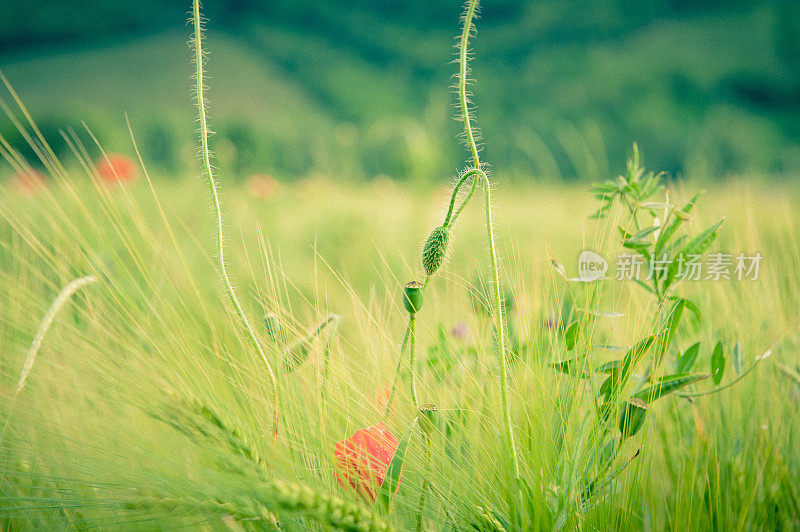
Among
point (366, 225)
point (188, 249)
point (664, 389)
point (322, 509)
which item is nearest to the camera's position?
point (322, 509)

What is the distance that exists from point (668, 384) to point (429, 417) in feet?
0.48

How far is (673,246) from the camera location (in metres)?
0.36

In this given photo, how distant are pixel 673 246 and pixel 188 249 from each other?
37.8 inches

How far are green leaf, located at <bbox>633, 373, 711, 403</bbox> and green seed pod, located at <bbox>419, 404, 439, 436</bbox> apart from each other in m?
0.12

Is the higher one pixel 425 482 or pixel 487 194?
pixel 487 194

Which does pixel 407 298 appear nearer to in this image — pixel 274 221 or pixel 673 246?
pixel 673 246

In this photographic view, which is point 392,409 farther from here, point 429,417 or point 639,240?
point 639,240

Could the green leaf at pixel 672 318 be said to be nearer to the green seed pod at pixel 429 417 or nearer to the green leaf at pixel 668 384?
the green leaf at pixel 668 384

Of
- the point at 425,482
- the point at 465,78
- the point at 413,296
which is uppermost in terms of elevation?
the point at 465,78

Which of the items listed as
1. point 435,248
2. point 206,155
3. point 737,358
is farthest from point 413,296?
point 737,358

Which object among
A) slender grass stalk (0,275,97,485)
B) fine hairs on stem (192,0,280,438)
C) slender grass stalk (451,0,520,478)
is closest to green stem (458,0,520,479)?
slender grass stalk (451,0,520,478)

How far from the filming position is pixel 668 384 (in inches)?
12.4

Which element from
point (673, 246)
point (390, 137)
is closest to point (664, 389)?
point (673, 246)

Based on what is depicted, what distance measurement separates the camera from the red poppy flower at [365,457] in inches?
11.4
